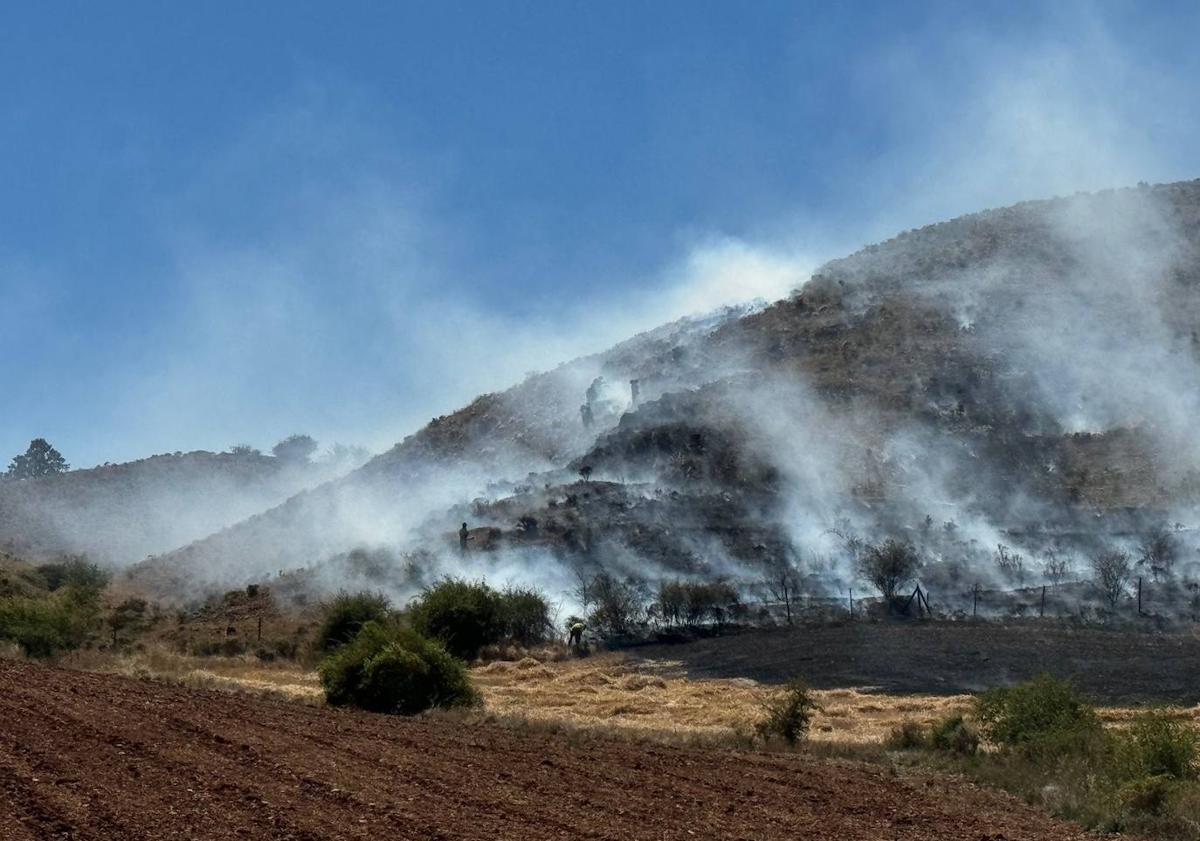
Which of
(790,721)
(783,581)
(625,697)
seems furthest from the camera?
(783,581)

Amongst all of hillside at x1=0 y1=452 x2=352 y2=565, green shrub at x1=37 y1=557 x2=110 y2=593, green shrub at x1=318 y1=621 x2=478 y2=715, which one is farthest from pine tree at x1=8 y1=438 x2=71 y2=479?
green shrub at x1=318 y1=621 x2=478 y2=715

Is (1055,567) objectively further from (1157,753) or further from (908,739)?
(1157,753)

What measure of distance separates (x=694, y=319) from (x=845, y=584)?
5715 cm

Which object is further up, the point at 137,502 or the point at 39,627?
the point at 137,502

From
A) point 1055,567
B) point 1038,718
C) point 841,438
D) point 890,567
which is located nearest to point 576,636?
point 890,567

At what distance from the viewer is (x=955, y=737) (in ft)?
67.7

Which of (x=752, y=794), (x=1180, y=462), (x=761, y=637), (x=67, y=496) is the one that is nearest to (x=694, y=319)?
(x=1180, y=462)

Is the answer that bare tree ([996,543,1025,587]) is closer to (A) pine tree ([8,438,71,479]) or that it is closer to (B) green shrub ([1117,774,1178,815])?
(B) green shrub ([1117,774,1178,815])

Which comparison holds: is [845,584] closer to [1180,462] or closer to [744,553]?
[744,553]

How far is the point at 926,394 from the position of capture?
3329 inches

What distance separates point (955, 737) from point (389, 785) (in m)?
11.6

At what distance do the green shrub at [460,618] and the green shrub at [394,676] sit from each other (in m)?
18.8

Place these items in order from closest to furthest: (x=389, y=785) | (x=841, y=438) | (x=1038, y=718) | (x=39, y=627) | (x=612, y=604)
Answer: (x=389, y=785), (x=1038, y=718), (x=39, y=627), (x=612, y=604), (x=841, y=438)

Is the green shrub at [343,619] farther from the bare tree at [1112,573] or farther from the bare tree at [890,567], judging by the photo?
the bare tree at [1112,573]
